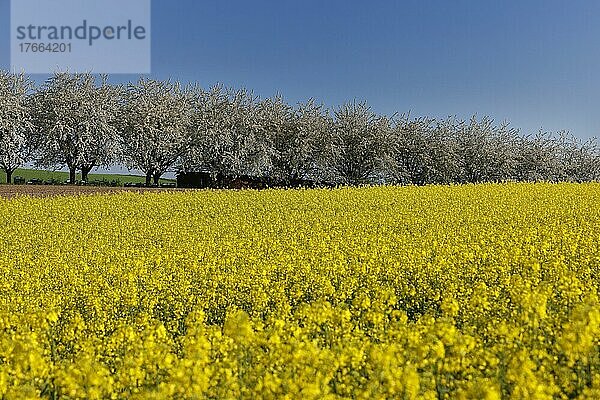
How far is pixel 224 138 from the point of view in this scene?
151 feet

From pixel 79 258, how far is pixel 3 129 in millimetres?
32598

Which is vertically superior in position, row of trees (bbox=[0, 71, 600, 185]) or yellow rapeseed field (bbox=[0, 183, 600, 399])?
row of trees (bbox=[0, 71, 600, 185])

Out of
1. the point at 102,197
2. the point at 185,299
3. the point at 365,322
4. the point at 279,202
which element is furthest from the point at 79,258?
the point at 102,197

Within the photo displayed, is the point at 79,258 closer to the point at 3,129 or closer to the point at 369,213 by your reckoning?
the point at 369,213

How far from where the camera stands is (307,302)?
7758 millimetres

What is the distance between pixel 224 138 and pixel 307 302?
39.0 m

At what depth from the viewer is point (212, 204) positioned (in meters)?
21.2

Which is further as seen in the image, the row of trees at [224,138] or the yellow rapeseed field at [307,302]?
the row of trees at [224,138]

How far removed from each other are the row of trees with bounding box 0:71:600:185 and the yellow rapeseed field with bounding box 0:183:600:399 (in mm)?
26640

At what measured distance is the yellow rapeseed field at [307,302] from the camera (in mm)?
4227

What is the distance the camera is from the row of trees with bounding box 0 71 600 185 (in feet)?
146

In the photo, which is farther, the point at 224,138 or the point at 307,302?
the point at 224,138

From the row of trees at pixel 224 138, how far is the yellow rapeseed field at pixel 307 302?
87.4 ft

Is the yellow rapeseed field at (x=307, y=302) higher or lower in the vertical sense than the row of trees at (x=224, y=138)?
lower
